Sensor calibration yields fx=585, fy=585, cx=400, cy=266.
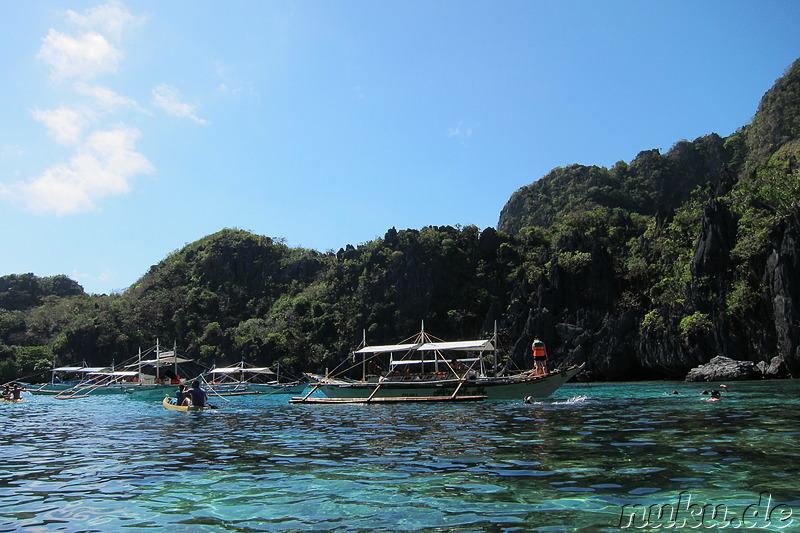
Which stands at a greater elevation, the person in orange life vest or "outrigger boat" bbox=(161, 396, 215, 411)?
the person in orange life vest

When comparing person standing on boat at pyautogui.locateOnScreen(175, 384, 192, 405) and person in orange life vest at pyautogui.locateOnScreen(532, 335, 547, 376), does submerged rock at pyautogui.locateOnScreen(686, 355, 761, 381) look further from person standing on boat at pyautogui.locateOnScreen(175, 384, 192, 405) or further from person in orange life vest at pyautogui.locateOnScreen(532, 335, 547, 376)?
person standing on boat at pyautogui.locateOnScreen(175, 384, 192, 405)

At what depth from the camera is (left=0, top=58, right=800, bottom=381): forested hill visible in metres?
62.1

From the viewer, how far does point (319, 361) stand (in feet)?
299

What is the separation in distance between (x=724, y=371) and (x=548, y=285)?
25.8 meters

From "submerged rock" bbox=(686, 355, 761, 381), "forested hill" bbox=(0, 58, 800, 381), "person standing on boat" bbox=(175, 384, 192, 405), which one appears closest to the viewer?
"person standing on boat" bbox=(175, 384, 192, 405)

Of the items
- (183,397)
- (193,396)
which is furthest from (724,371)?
(183,397)

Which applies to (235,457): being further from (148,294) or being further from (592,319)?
(148,294)

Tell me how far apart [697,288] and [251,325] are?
73.0 m
